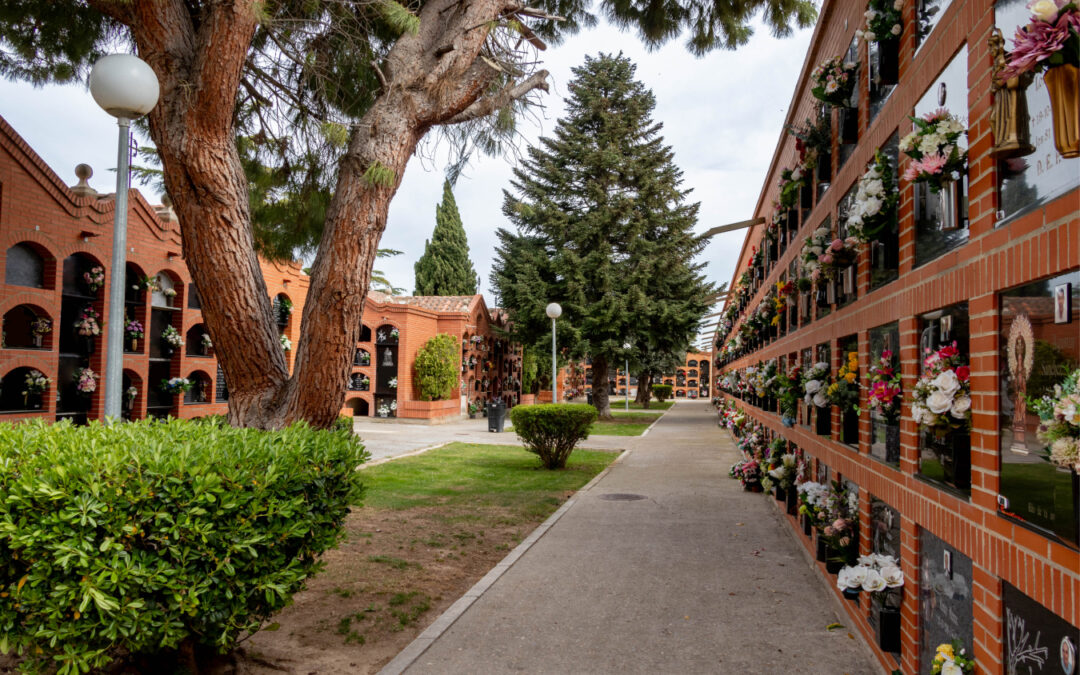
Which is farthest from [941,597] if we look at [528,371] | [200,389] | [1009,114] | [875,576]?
[528,371]

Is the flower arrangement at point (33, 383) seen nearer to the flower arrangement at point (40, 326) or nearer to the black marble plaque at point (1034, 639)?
the flower arrangement at point (40, 326)

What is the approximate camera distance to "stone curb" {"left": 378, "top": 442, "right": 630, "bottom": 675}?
406cm

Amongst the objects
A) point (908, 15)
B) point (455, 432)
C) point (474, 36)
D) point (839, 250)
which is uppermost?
point (474, 36)

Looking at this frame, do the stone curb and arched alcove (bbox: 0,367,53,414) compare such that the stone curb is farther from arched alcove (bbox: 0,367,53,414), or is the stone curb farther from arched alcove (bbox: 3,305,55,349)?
arched alcove (bbox: 3,305,55,349)

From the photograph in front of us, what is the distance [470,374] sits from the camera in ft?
97.8

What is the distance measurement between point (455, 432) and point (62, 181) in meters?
12.6

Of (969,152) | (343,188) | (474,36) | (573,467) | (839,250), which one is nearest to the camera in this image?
(969,152)

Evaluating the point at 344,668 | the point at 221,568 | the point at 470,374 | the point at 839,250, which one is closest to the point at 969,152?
the point at 839,250

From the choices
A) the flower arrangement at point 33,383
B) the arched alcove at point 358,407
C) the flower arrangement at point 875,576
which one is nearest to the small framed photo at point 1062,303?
the flower arrangement at point 875,576

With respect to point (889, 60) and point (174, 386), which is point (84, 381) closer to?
point (174, 386)

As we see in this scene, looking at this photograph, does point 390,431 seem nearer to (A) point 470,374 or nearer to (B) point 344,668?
(A) point 470,374

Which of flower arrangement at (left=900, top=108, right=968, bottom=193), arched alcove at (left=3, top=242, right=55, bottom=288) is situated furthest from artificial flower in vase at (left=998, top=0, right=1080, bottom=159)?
arched alcove at (left=3, top=242, right=55, bottom=288)

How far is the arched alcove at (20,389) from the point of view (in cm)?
1098

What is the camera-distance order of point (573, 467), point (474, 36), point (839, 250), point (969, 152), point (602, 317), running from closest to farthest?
point (969, 152)
point (839, 250)
point (474, 36)
point (573, 467)
point (602, 317)
